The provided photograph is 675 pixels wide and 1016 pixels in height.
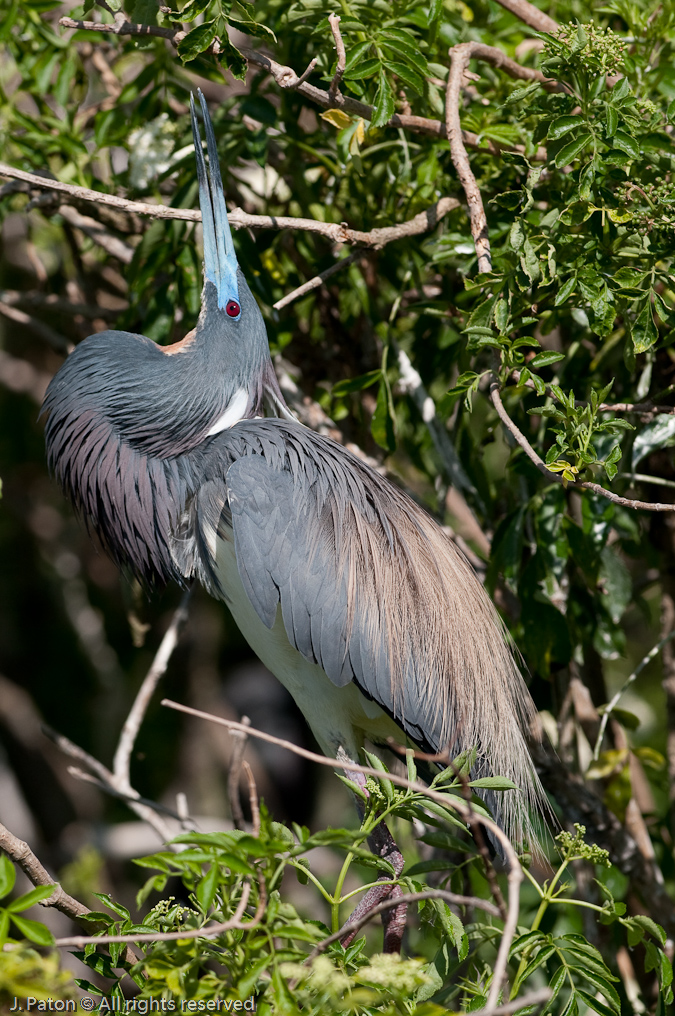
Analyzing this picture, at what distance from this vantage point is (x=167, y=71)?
113 inches

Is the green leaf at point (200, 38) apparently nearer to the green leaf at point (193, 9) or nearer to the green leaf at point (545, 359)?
the green leaf at point (193, 9)

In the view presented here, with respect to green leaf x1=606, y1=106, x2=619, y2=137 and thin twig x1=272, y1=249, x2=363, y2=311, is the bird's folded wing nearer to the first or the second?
thin twig x1=272, y1=249, x2=363, y2=311

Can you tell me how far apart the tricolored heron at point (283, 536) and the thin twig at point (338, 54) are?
0.40 metres

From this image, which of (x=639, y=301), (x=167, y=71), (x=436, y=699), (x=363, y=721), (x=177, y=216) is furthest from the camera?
(x=167, y=71)

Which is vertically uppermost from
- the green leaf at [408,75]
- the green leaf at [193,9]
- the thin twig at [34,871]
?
the green leaf at [193,9]

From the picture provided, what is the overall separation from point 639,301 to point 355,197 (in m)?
1.15

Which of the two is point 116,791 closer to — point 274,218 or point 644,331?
point 274,218

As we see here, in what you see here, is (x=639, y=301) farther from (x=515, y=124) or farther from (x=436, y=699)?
(x=436, y=699)

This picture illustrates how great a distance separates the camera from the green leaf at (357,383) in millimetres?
2777

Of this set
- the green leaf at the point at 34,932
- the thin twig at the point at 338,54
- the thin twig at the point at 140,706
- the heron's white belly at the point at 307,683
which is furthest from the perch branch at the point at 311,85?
the green leaf at the point at 34,932

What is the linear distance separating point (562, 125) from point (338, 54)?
1.86 feet

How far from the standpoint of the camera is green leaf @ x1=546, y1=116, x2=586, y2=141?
211 cm

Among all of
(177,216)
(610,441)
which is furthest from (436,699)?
(177,216)

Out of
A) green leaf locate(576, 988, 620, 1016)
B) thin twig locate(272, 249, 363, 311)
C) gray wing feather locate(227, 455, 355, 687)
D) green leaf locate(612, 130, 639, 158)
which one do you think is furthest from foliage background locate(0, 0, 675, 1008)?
green leaf locate(576, 988, 620, 1016)
